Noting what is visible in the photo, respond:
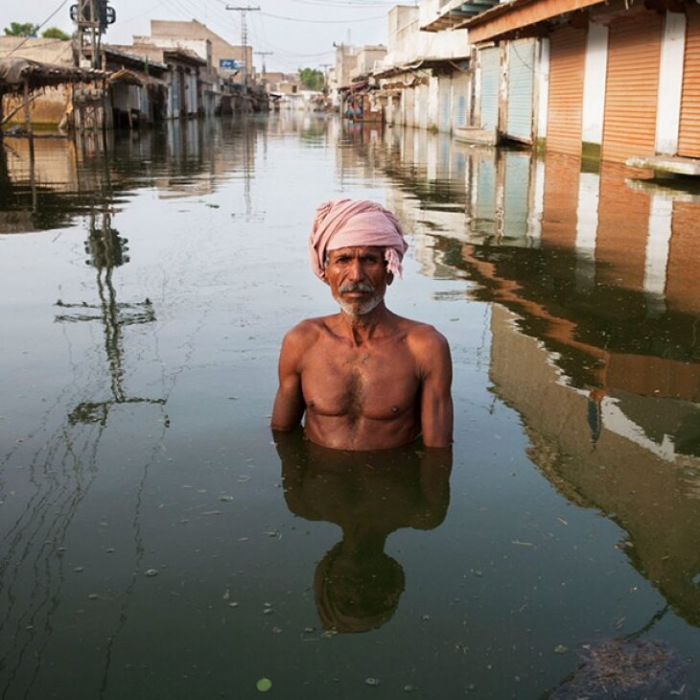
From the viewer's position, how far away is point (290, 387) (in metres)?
3.66

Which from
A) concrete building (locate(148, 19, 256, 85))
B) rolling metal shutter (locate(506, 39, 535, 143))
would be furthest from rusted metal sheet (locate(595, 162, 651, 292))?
concrete building (locate(148, 19, 256, 85))

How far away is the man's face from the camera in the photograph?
10.8 feet

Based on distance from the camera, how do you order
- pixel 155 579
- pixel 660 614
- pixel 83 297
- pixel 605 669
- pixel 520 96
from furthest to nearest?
pixel 520 96 < pixel 83 297 < pixel 155 579 < pixel 660 614 < pixel 605 669

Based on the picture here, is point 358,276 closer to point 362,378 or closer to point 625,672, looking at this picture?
point 362,378

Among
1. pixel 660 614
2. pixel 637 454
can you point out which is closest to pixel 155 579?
pixel 660 614

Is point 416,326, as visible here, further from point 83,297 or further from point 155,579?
point 83,297

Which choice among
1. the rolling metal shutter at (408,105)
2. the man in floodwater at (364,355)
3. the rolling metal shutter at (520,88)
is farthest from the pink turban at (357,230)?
the rolling metal shutter at (408,105)

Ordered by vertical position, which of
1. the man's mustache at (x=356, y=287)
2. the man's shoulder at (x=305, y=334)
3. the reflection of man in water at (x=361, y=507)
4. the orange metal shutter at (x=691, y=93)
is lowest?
the reflection of man in water at (x=361, y=507)

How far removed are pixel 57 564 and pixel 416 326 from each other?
1.51 meters

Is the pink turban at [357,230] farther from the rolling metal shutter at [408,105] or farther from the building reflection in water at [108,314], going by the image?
the rolling metal shutter at [408,105]

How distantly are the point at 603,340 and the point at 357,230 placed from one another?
251 centimetres

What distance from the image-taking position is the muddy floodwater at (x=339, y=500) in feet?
7.72

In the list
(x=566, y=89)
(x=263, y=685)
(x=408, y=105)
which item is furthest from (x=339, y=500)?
(x=408, y=105)

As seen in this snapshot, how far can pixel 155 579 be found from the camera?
9.08 feet
